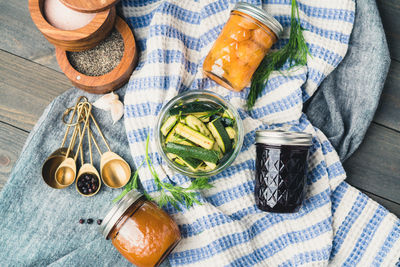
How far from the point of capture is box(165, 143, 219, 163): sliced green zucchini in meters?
1.09

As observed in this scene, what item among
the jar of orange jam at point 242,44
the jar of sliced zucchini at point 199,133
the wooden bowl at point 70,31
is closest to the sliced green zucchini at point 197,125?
the jar of sliced zucchini at point 199,133

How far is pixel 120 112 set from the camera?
1.33 m

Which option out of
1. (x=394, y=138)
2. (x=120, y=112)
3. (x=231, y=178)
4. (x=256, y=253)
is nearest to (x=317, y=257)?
(x=256, y=253)

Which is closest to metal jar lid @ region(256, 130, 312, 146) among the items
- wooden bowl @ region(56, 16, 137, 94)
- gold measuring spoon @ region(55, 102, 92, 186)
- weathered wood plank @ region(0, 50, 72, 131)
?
wooden bowl @ region(56, 16, 137, 94)

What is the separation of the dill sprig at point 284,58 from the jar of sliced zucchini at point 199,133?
0.18 meters

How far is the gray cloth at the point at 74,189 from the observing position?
130cm

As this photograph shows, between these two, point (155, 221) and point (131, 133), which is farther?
point (131, 133)

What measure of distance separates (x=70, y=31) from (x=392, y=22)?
47.6 inches

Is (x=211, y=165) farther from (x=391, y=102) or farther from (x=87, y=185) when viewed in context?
(x=391, y=102)

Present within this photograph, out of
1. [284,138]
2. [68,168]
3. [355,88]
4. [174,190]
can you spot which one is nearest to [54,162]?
[68,168]

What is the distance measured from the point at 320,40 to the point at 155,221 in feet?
2.85

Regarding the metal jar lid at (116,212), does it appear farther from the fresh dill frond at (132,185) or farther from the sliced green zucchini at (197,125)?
the sliced green zucchini at (197,125)

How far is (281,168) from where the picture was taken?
3.64ft

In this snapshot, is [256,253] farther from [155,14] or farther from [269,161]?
[155,14]
